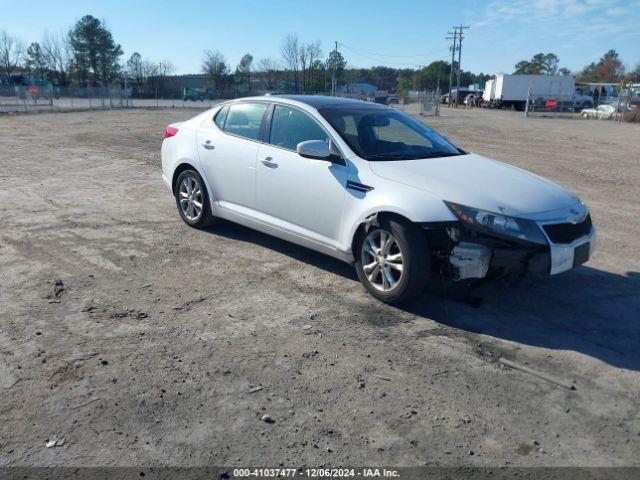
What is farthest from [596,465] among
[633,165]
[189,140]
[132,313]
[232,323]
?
[633,165]

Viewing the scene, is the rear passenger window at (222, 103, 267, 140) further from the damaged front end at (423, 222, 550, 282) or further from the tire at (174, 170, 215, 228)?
the damaged front end at (423, 222, 550, 282)

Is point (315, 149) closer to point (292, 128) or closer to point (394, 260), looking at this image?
point (292, 128)

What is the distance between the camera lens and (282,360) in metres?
3.76

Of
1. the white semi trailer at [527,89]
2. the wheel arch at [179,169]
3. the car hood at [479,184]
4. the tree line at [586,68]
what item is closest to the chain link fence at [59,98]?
the white semi trailer at [527,89]

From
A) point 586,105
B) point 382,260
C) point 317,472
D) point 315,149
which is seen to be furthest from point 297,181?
point 586,105

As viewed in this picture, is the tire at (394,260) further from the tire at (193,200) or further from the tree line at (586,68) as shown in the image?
the tree line at (586,68)

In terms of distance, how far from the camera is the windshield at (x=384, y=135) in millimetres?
5180

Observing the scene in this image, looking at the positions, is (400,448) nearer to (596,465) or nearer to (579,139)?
(596,465)

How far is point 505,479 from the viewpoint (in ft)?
8.84

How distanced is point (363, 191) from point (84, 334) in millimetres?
2523

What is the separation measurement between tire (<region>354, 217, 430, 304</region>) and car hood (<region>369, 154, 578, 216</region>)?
392 millimetres

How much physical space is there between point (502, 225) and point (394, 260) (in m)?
0.91

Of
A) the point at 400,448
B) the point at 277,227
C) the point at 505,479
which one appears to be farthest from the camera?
the point at 277,227

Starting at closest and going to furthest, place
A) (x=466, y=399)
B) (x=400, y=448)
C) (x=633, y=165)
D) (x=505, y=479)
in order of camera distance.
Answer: (x=505, y=479), (x=400, y=448), (x=466, y=399), (x=633, y=165)
